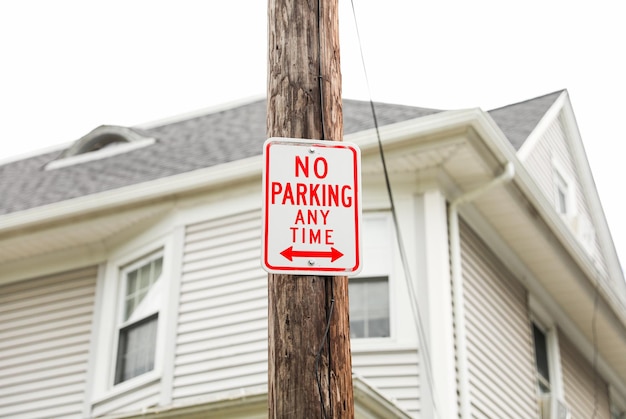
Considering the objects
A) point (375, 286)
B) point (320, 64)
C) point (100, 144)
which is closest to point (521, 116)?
point (375, 286)

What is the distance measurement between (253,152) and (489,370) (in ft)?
11.8

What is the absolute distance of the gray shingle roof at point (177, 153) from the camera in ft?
40.7

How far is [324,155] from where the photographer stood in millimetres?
4113

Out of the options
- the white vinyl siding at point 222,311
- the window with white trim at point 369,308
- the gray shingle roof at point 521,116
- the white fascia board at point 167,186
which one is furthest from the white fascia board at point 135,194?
the gray shingle roof at point 521,116

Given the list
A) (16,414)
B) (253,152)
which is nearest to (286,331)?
(253,152)

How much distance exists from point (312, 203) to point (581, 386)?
11.5m

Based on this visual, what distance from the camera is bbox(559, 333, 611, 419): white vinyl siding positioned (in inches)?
554

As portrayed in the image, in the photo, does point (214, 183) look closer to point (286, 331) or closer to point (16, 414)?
point (16, 414)

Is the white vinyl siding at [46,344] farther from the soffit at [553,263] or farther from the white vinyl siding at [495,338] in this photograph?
the soffit at [553,263]

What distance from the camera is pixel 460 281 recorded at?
10852 mm

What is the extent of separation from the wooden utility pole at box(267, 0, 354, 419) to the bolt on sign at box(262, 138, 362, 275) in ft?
0.24

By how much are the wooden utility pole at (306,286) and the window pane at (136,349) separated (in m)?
7.69

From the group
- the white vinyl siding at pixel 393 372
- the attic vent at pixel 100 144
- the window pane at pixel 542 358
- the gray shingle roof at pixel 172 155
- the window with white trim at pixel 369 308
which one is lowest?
the white vinyl siding at pixel 393 372

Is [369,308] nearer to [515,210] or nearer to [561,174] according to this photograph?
[515,210]
